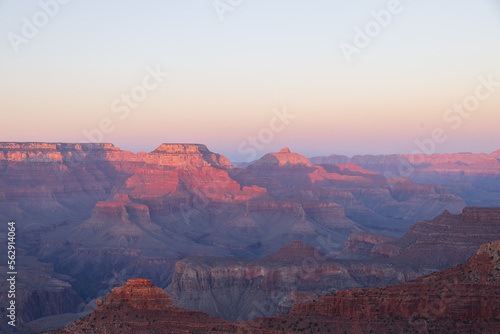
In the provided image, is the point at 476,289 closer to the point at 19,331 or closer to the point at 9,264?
the point at 19,331

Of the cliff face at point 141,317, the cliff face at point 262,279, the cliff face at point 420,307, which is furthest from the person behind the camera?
the cliff face at point 262,279

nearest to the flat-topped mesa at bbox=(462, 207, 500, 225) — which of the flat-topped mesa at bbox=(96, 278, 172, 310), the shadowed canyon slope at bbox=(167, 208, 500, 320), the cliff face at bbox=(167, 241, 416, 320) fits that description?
the shadowed canyon slope at bbox=(167, 208, 500, 320)

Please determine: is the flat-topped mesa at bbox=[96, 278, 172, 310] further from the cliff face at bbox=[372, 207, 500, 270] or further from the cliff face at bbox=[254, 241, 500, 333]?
the cliff face at bbox=[372, 207, 500, 270]

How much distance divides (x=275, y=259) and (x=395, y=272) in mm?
22015

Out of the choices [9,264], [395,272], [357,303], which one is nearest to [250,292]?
[395,272]

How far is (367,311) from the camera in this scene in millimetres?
45375

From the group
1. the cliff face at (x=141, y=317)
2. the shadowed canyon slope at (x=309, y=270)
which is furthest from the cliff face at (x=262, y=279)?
the cliff face at (x=141, y=317)

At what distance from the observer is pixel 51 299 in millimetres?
135000

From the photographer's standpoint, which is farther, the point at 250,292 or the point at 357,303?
the point at 250,292

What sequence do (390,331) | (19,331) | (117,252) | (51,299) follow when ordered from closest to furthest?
(390,331) < (19,331) < (51,299) < (117,252)

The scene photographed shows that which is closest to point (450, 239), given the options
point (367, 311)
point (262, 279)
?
point (262, 279)

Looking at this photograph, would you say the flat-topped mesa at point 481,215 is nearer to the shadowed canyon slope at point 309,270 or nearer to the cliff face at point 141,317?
the shadowed canyon slope at point 309,270

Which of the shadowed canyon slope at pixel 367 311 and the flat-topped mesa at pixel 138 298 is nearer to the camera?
the shadowed canyon slope at pixel 367 311

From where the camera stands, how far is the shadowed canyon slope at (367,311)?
1727 inches
